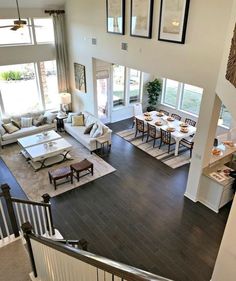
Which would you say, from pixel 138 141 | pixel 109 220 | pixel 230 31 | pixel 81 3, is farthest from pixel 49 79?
pixel 230 31

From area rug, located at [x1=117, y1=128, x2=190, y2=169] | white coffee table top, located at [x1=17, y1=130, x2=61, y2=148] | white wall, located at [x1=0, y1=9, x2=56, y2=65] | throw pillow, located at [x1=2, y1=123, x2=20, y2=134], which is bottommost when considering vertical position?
area rug, located at [x1=117, y1=128, x2=190, y2=169]

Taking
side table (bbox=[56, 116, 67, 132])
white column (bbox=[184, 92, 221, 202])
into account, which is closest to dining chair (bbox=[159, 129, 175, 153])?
white column (bbox=[184, 92, 221, 202])

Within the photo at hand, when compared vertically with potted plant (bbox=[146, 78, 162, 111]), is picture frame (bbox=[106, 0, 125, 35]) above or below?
above

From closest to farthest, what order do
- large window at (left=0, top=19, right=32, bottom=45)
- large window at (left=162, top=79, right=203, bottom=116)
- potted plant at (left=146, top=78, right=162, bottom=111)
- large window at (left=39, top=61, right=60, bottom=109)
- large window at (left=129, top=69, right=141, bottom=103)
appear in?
large window at (left=0, top=19, right=32, bottom=45)
large window at (left=39, top=61, right=60, bottom=109)
large window at (left=162, top=79, right=203, bottom=116)
large window at (left=129, top=69, right=141, bottom=103)
potted plant at (left=146, top=78, right=162, bottom=111)

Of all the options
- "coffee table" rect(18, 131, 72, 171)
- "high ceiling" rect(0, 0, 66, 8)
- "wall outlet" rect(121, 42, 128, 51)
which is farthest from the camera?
"high ceiling" rect(0, 0, 66, 8)

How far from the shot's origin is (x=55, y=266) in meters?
2.91

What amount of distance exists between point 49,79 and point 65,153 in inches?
152

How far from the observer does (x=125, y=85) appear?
11.3 meters

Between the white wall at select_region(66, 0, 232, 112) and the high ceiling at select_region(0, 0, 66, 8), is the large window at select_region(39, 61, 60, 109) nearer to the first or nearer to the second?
the white wall at select_region(66, 0, 232, 112)

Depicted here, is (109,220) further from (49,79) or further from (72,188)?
(49,79)

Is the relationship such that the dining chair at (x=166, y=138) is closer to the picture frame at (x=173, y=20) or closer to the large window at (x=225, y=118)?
the large window at (x=225, y=118)

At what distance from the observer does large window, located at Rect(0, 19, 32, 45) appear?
9170 millimetres

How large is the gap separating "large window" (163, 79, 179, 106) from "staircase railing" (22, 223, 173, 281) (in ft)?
31.8

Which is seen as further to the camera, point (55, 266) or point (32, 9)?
point (32, 9)
